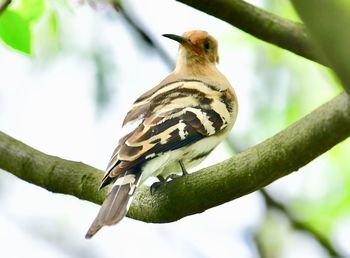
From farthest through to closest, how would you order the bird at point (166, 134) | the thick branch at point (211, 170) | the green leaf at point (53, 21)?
the green leaf at point (53, 21) → the bird at point (166, 134) → the thick branch at point (211, 170)

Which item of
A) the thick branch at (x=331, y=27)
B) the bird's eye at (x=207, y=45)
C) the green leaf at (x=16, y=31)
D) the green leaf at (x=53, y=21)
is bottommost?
the bird's eye at (x=207, y=45)

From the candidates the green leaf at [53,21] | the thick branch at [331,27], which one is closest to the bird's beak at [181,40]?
the green leaf at [53,21]

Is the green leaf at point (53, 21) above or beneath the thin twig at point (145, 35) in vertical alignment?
above

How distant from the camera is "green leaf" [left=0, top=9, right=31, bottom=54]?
150 inches

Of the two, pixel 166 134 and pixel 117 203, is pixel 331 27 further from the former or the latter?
pixel 166 134

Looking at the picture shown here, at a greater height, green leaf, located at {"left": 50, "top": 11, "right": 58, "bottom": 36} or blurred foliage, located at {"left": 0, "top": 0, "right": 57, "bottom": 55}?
blurred foliage, located at {"left": 0, "top": 0, "right": 57, "bottom": 55}

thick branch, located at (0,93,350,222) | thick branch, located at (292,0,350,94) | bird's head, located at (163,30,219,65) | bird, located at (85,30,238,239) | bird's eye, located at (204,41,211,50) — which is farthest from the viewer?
bird's eye, located at (204,41,211,50)

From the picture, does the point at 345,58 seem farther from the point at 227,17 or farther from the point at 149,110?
the point at 149,110

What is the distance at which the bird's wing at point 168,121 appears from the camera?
3873 millimetres

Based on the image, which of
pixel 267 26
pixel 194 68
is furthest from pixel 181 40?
pixel 267 26

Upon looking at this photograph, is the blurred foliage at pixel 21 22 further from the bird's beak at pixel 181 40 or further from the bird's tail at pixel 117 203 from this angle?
the bird's beak at pixel 181 40

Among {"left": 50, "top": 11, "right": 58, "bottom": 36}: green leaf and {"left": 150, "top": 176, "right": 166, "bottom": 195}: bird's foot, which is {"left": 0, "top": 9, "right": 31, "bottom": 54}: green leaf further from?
{"left": 150, "top": 176, "right": 166, "bottom": 195}: bird's foot

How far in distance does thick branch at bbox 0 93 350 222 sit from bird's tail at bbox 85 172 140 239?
13 centimetres

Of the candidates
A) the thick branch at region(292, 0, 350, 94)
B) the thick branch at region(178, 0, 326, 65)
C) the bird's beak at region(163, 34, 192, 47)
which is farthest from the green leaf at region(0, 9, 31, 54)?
the thick branch at region(292, 0, 350, 94)
